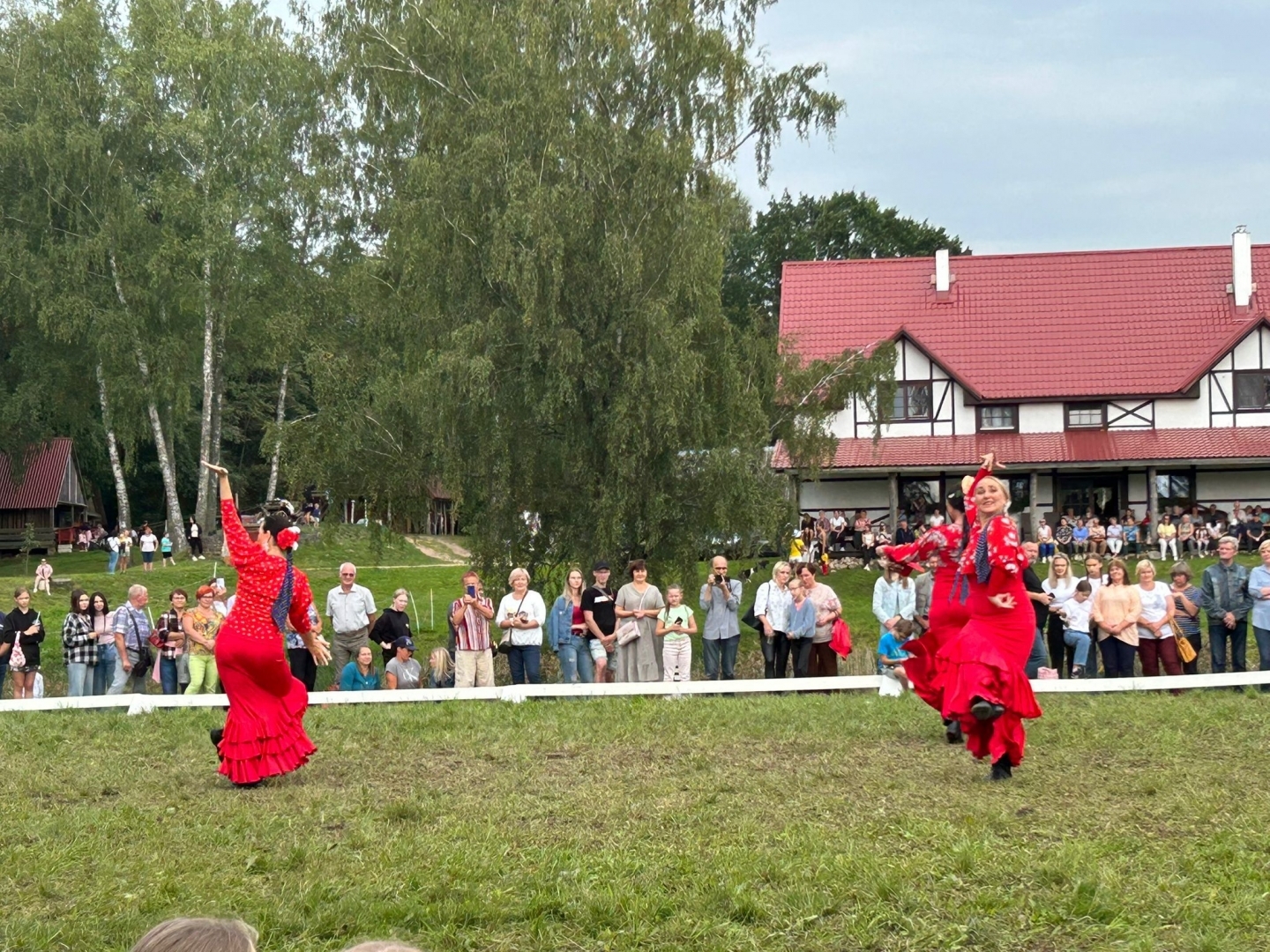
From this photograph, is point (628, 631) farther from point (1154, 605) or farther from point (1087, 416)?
point (1087, 416)

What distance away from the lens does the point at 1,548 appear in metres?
52.0

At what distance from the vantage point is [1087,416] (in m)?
43.6

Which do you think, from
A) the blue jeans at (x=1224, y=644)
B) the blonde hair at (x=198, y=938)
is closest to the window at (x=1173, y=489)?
the blue jeans at (x=1224, y=644)

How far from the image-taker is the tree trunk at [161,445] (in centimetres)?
3866

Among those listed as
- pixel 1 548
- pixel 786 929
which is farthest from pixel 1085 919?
pixel 1 548

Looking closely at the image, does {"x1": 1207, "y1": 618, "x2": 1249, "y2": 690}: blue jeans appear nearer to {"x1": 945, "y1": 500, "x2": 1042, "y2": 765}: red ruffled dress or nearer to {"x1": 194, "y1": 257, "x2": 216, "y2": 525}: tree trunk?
{"x1": 945, "y1": 500, "x2": 1042, "y2": 765}: red ruffled dress

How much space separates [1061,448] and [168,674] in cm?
3044

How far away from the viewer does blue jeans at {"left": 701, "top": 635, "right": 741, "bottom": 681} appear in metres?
18.3

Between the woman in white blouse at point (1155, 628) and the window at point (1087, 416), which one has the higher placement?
the window at point (1087, 416)

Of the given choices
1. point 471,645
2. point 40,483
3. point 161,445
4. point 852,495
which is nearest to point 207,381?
point 161,445

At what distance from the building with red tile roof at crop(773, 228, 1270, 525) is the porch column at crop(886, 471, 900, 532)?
0.24 feet

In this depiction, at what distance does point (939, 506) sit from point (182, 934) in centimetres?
4123

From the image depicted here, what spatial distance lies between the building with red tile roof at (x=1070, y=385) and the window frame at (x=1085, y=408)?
0.14 ft

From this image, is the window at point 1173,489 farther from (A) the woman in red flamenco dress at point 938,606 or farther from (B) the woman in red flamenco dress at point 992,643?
(B) the woman in red flamenco dress at point 992,643
